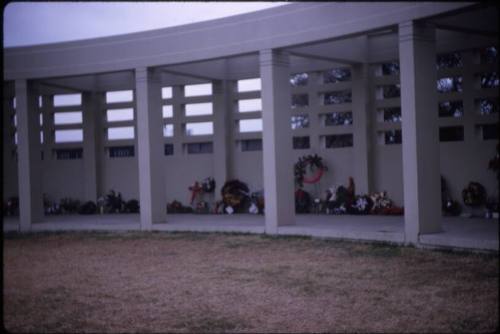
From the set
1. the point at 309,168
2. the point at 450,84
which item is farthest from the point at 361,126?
the point at 450,84

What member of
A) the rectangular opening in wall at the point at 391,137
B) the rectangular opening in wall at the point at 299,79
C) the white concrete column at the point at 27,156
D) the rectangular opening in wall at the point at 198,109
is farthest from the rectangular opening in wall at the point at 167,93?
the rectangular opening in wall at the point at 391,137

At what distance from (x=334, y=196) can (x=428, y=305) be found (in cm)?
886

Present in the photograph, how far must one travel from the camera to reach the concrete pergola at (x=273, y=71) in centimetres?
934

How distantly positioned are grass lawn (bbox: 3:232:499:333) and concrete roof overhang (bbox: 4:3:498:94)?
13.0ft

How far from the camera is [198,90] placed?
674 inches

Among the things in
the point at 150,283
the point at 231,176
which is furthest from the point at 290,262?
the point at 231,176

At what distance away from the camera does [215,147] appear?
1664cm

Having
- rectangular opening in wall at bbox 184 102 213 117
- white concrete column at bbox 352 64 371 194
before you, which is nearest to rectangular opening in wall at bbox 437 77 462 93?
white concrete column at bbox 352 64 371 194

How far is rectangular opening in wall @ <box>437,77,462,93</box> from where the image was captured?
13.0 meters

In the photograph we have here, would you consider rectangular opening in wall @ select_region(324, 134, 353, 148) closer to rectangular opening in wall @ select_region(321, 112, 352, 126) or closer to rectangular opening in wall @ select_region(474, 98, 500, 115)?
rectangular opening in wall @ select_region(321, 112, 352, 126)

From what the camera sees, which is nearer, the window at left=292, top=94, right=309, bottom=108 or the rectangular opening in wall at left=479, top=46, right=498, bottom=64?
the rectangular opening in wall at left=479, top=46, right=498, bottom=64

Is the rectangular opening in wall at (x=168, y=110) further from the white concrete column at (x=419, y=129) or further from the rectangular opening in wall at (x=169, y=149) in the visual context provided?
the white concrete column at (x=419, y=129)

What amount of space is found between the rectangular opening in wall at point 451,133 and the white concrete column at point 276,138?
3.99m

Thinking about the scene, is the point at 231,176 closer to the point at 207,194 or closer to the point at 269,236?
the point at 207,194
